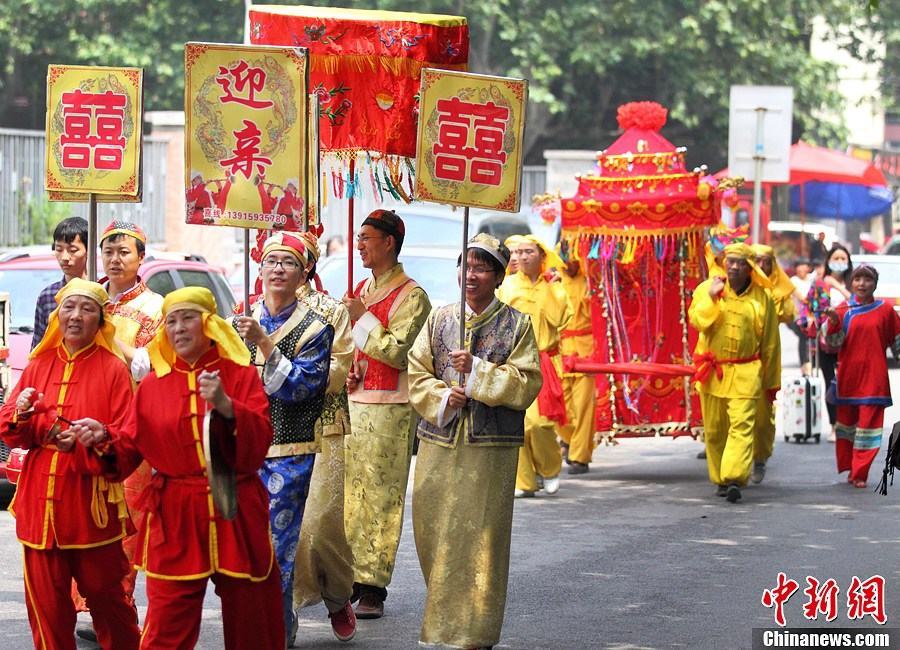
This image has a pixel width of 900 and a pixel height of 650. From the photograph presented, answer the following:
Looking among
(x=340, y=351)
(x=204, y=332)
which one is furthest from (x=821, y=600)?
(x=204, y=332)

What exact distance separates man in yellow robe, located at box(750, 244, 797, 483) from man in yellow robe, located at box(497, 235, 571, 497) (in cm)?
146

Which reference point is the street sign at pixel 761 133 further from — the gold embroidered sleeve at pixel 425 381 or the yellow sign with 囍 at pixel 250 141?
the yellow sign with 囍 at pixel 250 141

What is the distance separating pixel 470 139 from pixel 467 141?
15 mm

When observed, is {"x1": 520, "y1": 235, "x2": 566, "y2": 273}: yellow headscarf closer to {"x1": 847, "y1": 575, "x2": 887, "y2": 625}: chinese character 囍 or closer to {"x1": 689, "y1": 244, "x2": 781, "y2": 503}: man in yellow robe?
{"x1": 689, "y1": 244, "x2": 781, "y2": 503}: man in yellow robe

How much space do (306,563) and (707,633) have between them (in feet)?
6.02

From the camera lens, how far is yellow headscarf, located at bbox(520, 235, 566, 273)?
12.1 m

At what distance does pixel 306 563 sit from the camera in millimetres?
7430

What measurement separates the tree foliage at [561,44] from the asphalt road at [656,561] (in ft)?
61.1

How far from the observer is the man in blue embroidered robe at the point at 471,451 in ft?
22.8

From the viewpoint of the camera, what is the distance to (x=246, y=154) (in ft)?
22.2

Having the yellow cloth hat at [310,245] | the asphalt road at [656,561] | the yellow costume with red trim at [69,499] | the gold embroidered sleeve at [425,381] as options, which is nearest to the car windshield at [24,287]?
the asphalt road at [656,561]

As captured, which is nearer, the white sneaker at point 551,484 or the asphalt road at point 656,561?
the asphalt road at point 656,561

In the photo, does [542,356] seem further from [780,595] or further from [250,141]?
[250,141]

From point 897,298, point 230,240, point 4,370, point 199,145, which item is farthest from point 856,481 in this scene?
point 230,240
